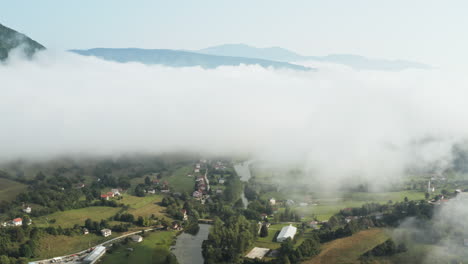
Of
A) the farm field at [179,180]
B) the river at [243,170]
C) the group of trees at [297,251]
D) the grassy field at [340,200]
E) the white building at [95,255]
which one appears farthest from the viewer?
the river at [243,170]

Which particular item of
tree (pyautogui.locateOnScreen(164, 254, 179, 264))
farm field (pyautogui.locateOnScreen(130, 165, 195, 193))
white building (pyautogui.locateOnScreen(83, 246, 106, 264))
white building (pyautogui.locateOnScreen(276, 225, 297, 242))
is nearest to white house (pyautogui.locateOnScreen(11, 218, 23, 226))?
white building (pyautogui.locateOnScreen(83, 246, 106, 264))

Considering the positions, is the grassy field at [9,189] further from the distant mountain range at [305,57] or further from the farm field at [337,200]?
the distant mountain range at [305,57]

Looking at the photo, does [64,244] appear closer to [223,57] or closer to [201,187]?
[201,187]

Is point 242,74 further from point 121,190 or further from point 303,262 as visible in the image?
point 303,262

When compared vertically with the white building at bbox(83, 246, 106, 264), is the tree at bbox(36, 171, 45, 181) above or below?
above

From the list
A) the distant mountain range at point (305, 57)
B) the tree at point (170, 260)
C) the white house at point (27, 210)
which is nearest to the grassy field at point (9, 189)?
the white house at point (27, 210)

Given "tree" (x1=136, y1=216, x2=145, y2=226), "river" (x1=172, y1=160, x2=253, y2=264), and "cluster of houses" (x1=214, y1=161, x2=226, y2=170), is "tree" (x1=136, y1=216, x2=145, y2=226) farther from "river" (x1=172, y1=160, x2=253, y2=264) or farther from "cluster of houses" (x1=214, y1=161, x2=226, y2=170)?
"cluster of houses" (x1=214, y1=161, x2=226, y2=170)

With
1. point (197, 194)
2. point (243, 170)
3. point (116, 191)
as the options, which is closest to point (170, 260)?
point (197, 194)
